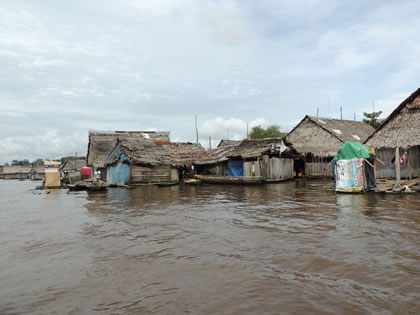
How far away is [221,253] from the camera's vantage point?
202 inches

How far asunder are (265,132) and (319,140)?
19.4m

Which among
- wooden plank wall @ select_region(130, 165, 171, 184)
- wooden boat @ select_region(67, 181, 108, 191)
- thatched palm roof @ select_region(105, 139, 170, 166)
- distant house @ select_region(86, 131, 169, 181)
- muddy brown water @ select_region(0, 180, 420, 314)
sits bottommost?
muddy brown water @ select_region(0, 180, 420, 314)

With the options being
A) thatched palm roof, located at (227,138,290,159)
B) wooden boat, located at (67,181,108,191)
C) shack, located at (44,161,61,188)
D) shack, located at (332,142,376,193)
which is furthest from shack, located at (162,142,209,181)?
shack, located at (332,142,376,193)

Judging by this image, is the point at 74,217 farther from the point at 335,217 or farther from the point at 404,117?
the point at 404,117

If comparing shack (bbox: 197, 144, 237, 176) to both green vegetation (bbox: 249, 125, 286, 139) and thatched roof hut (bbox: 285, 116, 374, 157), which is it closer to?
thatched roof hut (bbox: 285, 116, 374, 157)

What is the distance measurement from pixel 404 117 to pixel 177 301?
1832 centimetres

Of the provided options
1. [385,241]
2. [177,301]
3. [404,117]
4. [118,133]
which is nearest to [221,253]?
[177,301]

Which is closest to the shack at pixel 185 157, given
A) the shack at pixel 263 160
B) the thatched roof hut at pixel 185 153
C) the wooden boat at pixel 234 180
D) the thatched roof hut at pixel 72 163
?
the thatched roof hut at pixel 185 153

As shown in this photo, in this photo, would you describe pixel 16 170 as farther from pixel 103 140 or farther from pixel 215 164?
pixel 215 164

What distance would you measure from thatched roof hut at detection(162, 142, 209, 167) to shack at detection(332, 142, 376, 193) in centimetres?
1506

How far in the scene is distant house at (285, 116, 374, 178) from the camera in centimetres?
2498

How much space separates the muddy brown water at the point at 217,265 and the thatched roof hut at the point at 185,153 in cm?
1812

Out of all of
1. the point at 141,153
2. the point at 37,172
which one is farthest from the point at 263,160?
the point at 37,172

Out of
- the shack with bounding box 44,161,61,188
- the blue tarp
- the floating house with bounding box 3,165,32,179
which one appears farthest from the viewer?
the floating house with bounding box 3,165,32,179
